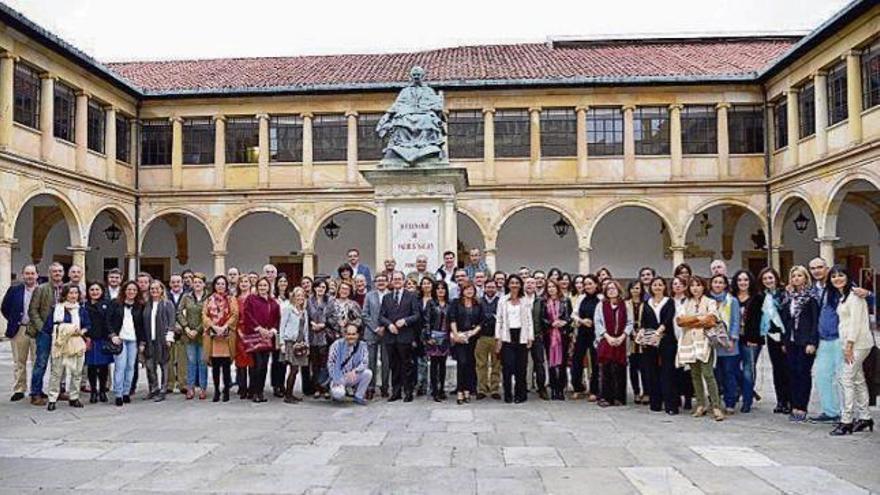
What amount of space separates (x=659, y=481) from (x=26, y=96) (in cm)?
1840

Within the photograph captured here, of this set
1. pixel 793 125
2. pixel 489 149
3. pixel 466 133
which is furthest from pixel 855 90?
pixel 466 133

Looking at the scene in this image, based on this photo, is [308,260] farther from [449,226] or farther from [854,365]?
[854,365]

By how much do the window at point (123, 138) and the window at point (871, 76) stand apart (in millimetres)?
19760

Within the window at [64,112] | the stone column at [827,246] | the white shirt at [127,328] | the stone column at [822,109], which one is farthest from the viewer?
the window at [64,112]

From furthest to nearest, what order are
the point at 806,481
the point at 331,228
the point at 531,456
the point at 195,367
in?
the point at 331,228, the point at 195,367, the point at 531,456, the point at 806,481

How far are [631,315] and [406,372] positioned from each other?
→ 8.16 ft

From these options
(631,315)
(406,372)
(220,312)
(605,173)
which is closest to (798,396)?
(631,315)

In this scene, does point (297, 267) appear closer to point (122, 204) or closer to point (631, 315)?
point (122, 204)

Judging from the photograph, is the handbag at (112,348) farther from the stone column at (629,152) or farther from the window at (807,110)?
the window at (807,110)

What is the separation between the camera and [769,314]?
7.68m

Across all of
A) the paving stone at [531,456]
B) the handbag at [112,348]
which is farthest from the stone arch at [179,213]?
the paving stone at [531,456]

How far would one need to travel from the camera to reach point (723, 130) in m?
22.2

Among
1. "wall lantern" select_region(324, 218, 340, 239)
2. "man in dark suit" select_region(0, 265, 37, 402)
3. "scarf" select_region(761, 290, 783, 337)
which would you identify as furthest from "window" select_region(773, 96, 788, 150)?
"man in dark suit" select_region(0, 265, 37, 402)

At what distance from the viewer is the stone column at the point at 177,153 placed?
23.4 meters
